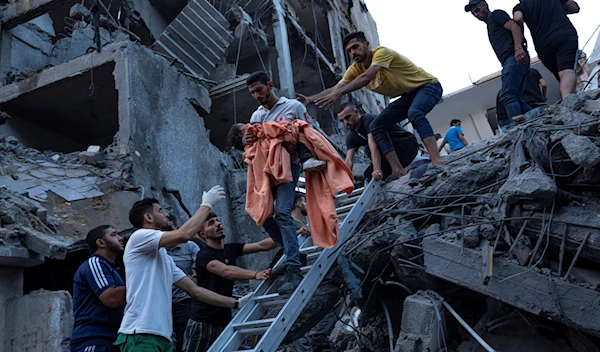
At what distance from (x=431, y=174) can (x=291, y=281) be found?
1.84 m

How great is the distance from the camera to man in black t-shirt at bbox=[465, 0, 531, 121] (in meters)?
5.89

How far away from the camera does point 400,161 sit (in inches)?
236

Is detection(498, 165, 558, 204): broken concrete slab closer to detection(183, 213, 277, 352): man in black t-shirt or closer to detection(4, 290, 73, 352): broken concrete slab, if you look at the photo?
detection(183, 213, 277, 352): man in black t-shirt

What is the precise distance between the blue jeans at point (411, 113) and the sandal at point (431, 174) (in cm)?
45

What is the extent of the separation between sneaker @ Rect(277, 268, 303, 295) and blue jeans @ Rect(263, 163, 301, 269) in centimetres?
4

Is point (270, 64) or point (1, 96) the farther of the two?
point (270, 64)

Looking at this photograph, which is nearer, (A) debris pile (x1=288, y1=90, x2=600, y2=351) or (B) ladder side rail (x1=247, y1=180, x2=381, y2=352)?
(B) ladder side rail (x1=247, y1=180, x2=381, y2=352)

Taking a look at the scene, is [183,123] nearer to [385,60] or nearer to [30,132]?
[30,132]

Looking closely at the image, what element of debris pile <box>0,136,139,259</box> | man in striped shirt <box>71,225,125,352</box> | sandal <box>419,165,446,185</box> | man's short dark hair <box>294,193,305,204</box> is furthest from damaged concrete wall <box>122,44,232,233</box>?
sandal <box>419,165,446,185</box>

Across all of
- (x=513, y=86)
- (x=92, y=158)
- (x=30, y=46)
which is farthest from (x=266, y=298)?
(x=30, y=46)

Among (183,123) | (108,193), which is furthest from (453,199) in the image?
(183,123)

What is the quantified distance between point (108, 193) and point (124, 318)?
404 cm

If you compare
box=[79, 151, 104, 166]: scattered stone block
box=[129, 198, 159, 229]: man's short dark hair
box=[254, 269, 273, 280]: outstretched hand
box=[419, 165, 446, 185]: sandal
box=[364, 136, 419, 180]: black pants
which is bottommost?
box=[254, 269, 273, 280]: outstretched hand

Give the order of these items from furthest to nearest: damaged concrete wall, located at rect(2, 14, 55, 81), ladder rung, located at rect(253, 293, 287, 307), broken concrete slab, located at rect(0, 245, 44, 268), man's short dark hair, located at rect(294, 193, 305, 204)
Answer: damaged concrete wall, located at rect(2, 14, 55, 81) → man's short dark hair, located at rect(294, 193, 305, 204) → broken concrete slab, located at rect(0, 245, 44, 268) → ladder rung, located at rect(253, 293, 287, 307)
